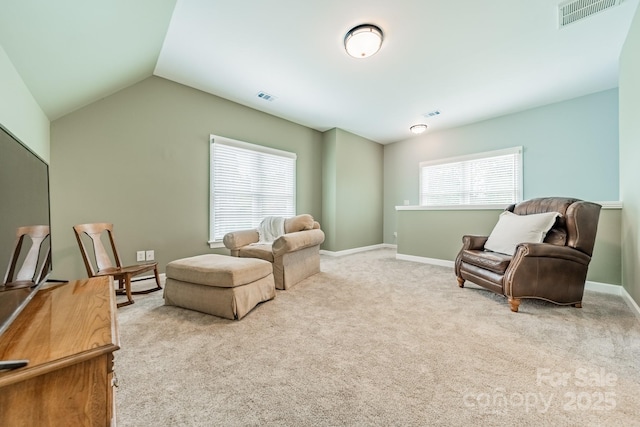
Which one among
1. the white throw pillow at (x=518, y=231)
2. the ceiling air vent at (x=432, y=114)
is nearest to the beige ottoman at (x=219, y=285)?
the white throw pillow at (x=518, y=231)

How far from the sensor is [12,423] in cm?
61

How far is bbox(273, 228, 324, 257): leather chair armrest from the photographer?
2.70 metres

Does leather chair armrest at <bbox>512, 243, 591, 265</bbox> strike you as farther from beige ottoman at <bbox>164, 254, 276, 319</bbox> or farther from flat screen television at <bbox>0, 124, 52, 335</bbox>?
flat screen television at <bbox>0, 124, 52, 335</bbox>

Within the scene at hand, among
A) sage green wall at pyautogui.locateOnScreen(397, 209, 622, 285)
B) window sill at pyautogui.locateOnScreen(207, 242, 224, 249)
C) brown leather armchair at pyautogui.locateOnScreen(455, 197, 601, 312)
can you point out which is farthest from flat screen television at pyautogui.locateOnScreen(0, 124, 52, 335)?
sage green wall at pyautogui.locateOnScreen(397, 209, 622, 285)

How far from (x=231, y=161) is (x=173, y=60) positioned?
141 cm

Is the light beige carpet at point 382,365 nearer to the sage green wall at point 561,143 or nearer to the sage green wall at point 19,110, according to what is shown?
the sage green wall at point 19,110

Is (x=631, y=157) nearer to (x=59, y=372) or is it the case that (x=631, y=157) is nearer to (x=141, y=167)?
(x=59, y=372)

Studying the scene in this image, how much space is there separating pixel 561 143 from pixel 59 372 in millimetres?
5758

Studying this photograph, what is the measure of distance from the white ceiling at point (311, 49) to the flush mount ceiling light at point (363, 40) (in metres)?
0.07

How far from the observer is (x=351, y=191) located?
534cm

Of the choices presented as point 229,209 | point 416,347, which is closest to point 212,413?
point 416,347

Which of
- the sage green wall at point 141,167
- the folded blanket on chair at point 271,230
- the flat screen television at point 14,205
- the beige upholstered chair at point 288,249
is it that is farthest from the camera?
the folded blanket on chair at point 271,230

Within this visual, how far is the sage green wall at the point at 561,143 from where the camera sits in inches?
140

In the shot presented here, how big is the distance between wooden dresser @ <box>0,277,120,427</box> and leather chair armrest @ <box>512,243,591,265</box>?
2.69 metres
